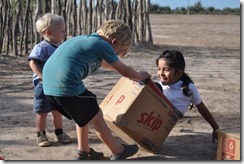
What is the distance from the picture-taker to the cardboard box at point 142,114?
2.89 metres

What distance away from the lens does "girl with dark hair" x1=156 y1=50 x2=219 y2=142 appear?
325 cm

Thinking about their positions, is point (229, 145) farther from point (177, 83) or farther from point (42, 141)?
point (42, 141)

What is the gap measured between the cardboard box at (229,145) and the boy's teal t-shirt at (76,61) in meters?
0.71

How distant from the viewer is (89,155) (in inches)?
116

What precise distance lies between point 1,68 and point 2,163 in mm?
4303

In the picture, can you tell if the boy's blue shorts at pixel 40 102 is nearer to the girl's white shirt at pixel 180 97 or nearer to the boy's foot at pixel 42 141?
the boy's foot at pixel 42 141

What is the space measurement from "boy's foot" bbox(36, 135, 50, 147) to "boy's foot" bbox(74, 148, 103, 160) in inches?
13.6

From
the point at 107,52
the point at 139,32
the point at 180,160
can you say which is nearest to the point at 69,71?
the point at 107,52

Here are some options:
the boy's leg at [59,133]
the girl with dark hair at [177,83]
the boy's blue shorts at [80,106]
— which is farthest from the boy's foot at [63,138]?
the girl with dark hair at [177,83]

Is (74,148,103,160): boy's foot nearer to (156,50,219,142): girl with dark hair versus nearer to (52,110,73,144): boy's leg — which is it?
(52,110,73,144): boy's leg

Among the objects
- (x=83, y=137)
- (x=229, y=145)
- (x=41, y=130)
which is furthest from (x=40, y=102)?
(x=229, y=145)

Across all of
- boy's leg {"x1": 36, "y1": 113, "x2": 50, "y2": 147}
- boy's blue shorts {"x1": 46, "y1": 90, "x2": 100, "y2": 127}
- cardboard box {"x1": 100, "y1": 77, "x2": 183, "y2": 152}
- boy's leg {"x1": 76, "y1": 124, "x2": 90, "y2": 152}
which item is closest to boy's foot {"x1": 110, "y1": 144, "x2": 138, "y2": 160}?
cardboard box {"x1": 100, "y1": 77, "x2": 183, "y2": 152}

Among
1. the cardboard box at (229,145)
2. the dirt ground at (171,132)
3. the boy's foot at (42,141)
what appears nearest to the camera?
the cardboard box at (229,145)

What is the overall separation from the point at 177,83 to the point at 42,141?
95 cm
